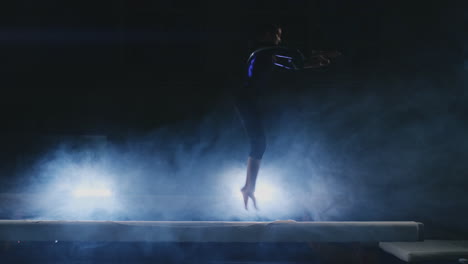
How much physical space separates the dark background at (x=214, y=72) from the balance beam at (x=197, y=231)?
1.14 metres

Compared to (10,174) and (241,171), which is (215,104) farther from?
(10,174)

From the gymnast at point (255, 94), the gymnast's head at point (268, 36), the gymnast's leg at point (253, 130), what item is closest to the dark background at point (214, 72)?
the gymnast's head at point (268, 36)

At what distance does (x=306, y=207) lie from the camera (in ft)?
12.3

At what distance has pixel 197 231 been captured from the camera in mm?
2725

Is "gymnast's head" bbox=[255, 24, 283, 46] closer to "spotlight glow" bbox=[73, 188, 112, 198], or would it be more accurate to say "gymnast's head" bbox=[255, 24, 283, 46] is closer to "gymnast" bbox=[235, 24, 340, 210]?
"gymnast" bbox=[235, 24, 340, 210]

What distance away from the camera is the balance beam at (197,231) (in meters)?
2.67

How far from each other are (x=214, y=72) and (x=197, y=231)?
1956 mm

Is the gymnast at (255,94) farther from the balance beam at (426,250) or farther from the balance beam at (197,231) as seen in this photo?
the balance beam at (426,250)

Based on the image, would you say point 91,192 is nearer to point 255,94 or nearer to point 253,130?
point 253,130

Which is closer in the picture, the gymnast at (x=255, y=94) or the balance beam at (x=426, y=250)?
the balance beam at (x=426, y=250)

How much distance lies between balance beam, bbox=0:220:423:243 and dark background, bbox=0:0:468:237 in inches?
45.0

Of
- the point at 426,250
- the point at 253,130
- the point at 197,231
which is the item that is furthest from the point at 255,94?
the point at 426,250

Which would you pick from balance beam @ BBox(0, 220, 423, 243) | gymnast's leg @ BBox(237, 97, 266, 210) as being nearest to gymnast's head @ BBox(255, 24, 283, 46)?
gymnast's leg @ BBox(237, 97, 266, 210)

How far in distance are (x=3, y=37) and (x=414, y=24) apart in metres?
5.09
